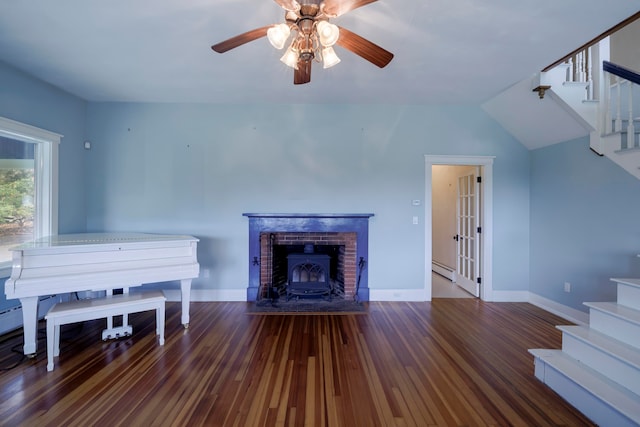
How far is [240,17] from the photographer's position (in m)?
1.98

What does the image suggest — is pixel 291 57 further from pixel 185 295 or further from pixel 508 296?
pixel 508 296

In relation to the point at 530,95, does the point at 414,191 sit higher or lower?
lower

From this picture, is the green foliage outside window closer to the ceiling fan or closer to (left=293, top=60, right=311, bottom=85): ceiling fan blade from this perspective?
the ceiling fan

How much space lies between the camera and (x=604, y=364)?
173 cm

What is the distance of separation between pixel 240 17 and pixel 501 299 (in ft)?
14.7

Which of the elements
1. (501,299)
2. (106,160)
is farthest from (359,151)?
(106,160)

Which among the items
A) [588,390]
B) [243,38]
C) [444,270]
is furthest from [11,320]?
[444,270]

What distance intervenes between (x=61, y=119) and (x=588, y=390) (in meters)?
5.59

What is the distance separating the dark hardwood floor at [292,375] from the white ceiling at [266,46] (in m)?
2.73

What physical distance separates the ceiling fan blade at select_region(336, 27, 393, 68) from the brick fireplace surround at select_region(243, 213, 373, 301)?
2123mm

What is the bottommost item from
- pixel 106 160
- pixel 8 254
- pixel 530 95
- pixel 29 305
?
pixel 29 305

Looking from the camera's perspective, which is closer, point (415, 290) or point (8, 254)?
point (8, 254)

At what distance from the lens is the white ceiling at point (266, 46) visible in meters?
1.91

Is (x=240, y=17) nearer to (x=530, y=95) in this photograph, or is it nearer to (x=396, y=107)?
(x=396, y=107)
